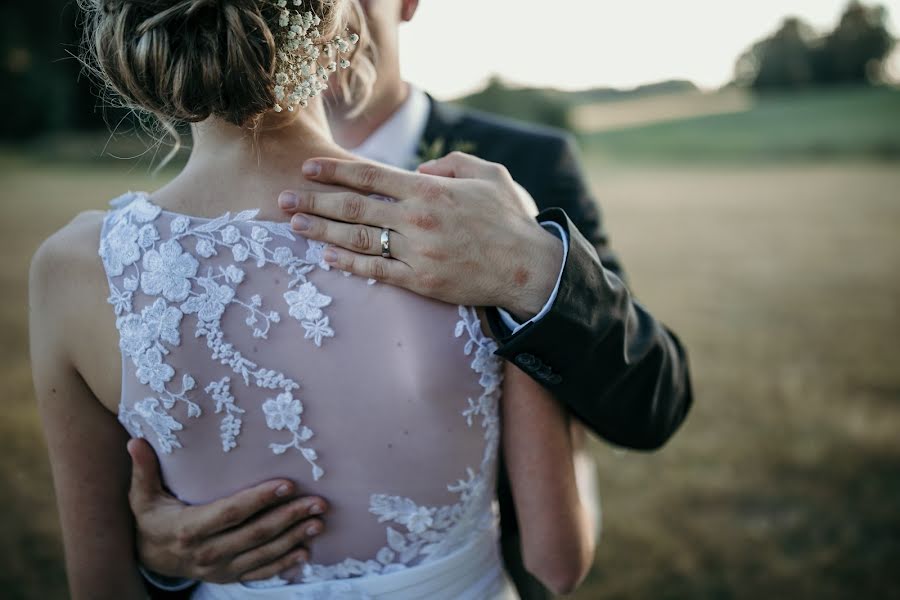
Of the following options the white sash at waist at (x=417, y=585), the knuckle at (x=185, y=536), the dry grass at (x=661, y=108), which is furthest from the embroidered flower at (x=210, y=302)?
the dry grass at (x=661, y=108)

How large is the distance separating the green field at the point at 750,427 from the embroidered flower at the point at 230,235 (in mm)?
3059

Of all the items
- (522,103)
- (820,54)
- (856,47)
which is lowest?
(820,54)

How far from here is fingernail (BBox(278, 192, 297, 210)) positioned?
4.28 feet

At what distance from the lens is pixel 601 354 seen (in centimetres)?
158

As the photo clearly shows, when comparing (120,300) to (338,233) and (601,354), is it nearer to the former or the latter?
(338,233)

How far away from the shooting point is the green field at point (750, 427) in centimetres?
379

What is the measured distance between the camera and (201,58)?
1203 mm

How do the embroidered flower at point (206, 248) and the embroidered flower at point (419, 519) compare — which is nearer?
the embroidered flower at point (206, 248)

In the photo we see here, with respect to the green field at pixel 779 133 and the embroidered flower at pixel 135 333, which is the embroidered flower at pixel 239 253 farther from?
the green field at pixel 779 133

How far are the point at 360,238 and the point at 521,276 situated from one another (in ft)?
1.17

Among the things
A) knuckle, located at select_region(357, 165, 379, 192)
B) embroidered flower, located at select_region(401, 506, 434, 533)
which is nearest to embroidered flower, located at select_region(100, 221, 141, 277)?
knuckle, located at select_region(357, 165, 379, 192)

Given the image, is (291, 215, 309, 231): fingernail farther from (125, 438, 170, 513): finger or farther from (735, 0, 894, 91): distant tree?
(735, 0, 894, 91): distant tree

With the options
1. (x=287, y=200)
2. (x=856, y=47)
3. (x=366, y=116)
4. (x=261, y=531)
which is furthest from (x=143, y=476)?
(x=856, y=47)

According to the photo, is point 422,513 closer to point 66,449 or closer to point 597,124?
point 66,449
